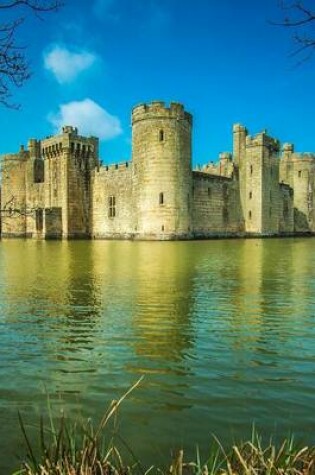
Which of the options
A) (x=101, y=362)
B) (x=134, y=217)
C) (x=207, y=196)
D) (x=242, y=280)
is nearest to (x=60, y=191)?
(x=134, y=217)

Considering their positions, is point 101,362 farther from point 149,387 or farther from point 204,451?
point 204,451

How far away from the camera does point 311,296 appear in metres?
8.63

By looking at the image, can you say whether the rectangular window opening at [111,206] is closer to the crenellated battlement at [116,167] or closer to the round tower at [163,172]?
the crenellated battlement at [116,167]

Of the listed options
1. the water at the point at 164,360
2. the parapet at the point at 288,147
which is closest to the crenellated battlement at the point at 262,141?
the parapet at the point at 288,147

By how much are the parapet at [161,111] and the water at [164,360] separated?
25.7m

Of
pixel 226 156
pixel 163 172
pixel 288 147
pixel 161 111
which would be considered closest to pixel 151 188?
pixel 163 172

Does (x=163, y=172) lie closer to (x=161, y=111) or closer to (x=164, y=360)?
(x=161, y=111)

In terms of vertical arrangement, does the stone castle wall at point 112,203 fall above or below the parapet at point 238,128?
below

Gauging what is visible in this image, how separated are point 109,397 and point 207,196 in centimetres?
3578

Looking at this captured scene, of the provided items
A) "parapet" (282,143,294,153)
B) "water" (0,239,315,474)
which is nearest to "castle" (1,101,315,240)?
"parapet" (282,143,294,153)

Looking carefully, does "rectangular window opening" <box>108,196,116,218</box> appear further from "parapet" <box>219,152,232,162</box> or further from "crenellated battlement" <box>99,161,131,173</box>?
"parapet" <box>219,152,232,162</box>

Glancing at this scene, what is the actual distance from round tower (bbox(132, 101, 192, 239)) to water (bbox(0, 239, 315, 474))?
2369cm

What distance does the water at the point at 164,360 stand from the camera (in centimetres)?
325

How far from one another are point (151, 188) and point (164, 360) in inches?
1154
